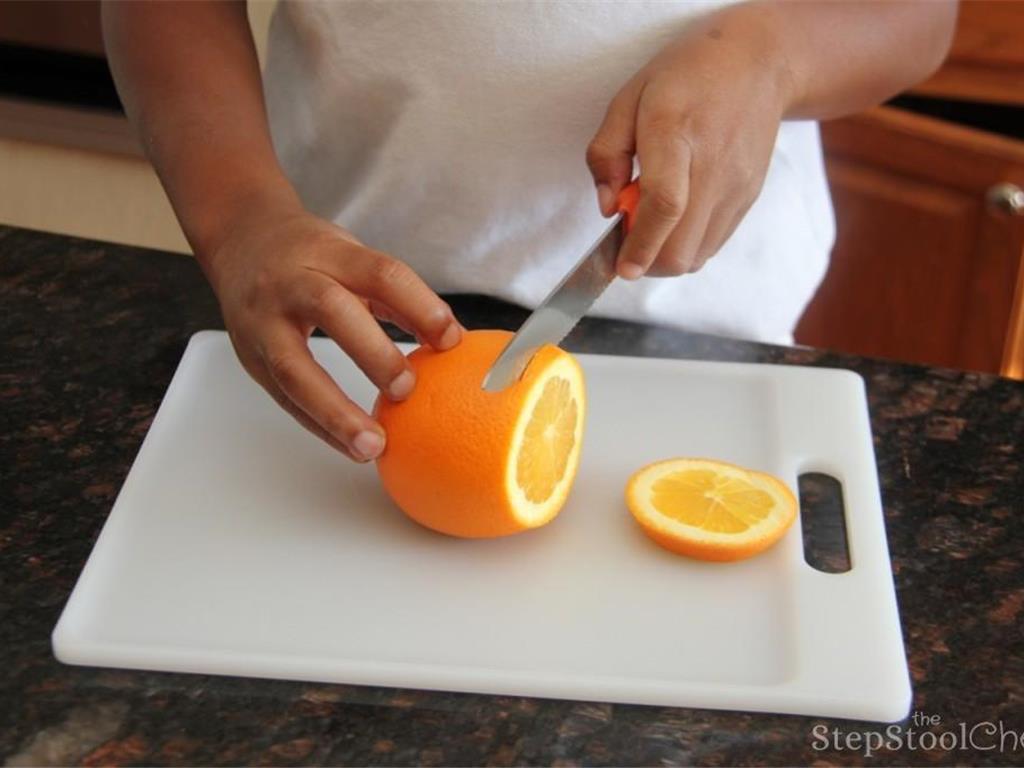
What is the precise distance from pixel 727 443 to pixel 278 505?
0.32m

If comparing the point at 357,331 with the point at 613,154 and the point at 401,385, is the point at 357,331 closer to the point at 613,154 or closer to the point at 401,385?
the point at 401,385

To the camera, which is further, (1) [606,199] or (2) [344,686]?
(1) [606,199]

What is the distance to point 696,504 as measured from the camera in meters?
0.90

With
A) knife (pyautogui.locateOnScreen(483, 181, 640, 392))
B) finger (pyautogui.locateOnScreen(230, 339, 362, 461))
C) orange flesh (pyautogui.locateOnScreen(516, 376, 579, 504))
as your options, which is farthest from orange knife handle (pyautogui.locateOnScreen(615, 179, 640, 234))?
A: finger (pyautogui.locateOnScreen(230, 339, 362, 461))

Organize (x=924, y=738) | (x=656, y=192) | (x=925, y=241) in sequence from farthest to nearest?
(x=925, y=241)
(x=656, y=192)
(x=924, y=738)

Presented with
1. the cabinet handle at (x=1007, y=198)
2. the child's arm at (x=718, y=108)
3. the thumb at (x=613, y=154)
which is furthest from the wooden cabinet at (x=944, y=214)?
the thumb at (x=613, y=154)

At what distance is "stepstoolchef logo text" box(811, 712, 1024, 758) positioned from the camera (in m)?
0.76

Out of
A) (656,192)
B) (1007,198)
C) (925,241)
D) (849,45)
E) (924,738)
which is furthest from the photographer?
(925,241)

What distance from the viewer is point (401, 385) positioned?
33.8 inches

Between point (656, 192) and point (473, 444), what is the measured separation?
19 centimetres

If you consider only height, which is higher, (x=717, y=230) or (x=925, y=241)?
(x=717, y=230)

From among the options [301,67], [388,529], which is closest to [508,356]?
[388,529]

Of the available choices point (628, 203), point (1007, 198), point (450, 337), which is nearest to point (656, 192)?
point (628, 203)

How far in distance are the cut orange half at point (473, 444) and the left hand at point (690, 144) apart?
104 mm
